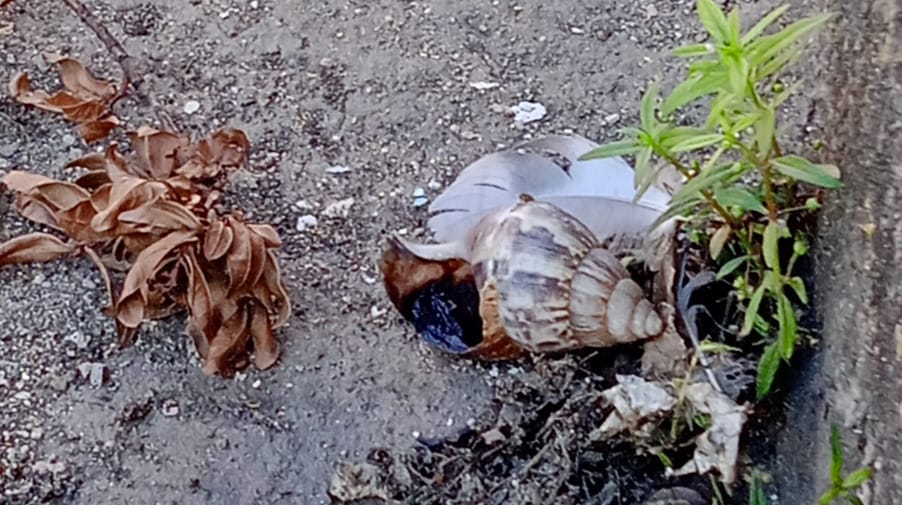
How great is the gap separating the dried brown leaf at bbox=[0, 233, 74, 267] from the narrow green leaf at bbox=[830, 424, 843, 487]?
106 centimetres

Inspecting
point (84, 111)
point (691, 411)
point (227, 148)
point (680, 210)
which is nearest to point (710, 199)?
point (680, 210)

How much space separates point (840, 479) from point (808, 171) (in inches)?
12.2

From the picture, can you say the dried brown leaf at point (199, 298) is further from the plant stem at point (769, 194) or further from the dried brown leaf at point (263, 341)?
the plant stem at point (769, 194)

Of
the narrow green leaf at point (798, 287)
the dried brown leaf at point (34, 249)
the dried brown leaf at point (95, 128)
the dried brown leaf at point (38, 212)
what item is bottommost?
the dried brown leaf at point (34, 249)

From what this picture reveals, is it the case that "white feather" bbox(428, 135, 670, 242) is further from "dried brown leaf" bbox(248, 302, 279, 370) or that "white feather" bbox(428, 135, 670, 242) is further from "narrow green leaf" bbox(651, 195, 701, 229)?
"dried brown leaf" bbox(248, 302, 279, 370)

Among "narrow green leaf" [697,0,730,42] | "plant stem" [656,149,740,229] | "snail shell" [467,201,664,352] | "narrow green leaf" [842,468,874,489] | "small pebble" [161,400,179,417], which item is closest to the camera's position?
"narrow green leaf" [842,468,874,489]

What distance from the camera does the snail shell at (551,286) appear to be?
1.46 metres

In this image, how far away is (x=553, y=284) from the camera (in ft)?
4.79

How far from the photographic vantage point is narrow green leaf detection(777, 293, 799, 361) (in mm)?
1293

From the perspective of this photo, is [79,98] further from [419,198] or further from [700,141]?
[700,141]

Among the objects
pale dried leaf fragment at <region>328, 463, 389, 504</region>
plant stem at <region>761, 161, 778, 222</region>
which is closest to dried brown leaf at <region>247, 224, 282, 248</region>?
pale dried leaf fragment at <region>328, 463, 389, 504</region>

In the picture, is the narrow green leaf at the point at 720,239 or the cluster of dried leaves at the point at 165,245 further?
the cluster of dried leaves at the point at 165,245

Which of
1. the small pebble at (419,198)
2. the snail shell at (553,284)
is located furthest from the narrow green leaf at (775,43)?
the small pebble at (419,198)

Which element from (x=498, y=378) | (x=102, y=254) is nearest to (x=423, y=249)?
(x=498, y=378)
